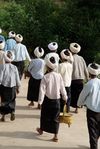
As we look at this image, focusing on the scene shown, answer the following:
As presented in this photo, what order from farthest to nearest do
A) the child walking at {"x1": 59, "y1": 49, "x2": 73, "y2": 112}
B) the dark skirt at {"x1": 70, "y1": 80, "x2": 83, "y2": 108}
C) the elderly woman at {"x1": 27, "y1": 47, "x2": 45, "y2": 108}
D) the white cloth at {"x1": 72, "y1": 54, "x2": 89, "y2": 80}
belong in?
1. the elderly woman at {"x1": 27, "y1": 47, "x2": 45, "y2": 108}
2. the dark skirt at {"x1": 70, "y1": 80, "x2": 83, "y2": 108}
3. the white cloth at {"x1": 72, "y1": 54, "x2": 89, "y2": 80}
4. the child walking at {"x1": 59, "y1": 49, "x2": 73, "y2": 112}

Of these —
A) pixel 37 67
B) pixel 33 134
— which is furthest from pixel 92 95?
pixel 37 67

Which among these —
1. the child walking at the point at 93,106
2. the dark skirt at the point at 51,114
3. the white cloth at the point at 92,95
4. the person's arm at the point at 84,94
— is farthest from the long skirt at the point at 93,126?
the dark skirt at the point at 51,114

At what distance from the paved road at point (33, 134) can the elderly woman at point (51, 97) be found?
0.29 meters

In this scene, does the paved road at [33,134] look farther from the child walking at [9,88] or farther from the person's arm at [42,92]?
the person's arm at [42,92]

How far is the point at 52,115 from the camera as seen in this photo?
11.2 meters

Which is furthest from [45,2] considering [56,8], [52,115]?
[52,115]

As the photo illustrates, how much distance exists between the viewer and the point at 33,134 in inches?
456

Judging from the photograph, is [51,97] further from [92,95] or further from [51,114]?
[92,95]

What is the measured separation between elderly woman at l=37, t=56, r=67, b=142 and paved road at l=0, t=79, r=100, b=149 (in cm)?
29

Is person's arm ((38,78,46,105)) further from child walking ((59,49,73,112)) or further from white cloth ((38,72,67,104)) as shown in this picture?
child walking ((59,49,73,112))

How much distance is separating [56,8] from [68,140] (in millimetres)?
13407

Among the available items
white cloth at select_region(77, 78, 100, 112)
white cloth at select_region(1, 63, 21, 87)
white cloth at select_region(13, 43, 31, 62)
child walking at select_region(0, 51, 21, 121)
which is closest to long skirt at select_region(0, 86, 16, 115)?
child walking at select_region(0, 51, 21, 121)

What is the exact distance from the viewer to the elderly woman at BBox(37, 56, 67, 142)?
437 inches

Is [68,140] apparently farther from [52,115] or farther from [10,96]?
[10,96]
